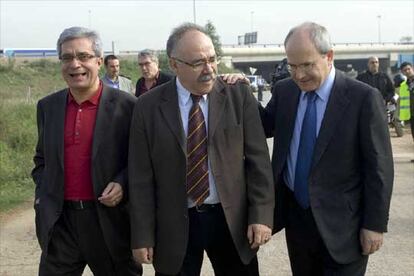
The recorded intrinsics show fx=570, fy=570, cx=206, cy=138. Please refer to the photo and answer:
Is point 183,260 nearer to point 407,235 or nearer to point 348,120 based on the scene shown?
point 348,120

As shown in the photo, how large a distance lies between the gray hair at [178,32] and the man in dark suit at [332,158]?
0.47m

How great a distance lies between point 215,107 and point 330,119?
608 millimetres

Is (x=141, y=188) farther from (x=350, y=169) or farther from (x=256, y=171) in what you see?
(x=350, y=169)

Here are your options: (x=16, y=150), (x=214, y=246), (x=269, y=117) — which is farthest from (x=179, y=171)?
(x=16, y=150)

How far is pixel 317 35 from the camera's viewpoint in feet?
9.37

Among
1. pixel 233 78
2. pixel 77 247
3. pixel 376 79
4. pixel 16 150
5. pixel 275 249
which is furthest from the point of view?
pixel 16 150

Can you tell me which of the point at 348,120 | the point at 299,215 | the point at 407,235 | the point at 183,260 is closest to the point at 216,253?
the point at 183,260

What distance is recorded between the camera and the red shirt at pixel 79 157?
3.17 metres

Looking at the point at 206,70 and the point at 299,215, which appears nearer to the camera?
the point at 206,70

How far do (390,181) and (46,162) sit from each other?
6.19 feet

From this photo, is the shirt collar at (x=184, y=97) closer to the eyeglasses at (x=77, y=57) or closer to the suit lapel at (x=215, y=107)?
the suit lapel at (x=215, y=107)

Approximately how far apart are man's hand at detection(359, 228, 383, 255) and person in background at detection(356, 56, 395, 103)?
28.0ft

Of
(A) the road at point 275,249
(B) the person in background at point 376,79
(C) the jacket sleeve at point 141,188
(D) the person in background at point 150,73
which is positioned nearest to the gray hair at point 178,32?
(C) the jacket sleeve at point 141,188

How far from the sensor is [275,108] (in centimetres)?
338
